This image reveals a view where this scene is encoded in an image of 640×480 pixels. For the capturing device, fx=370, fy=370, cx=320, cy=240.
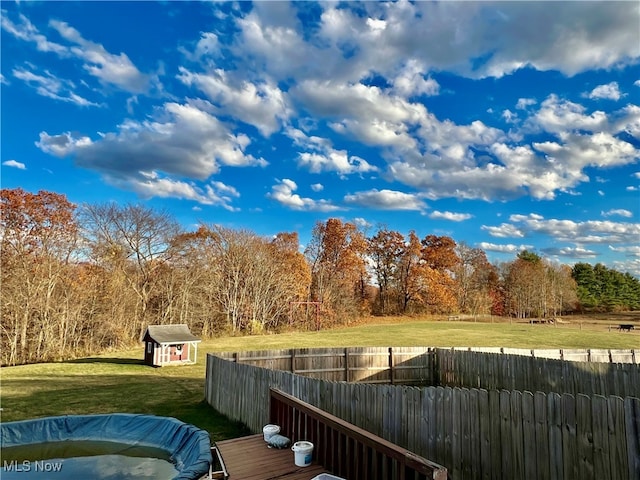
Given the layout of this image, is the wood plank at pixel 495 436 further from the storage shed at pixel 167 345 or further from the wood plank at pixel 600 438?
the storage shed at pixel 167 345

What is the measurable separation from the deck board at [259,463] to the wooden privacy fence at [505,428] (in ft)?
4.42

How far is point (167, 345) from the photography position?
14.2 metres

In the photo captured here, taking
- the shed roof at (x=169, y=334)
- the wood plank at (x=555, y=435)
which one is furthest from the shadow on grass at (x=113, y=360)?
the wood plank at (x=555, y=435)

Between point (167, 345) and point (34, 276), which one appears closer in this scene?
point (167, 345)

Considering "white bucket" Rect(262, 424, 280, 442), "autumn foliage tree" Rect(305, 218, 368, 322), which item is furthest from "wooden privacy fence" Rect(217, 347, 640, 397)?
"autumn foliage tree" Rect(305, 218, 368, 322)

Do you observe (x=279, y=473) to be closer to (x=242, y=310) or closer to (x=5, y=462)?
(x=5, y=462)

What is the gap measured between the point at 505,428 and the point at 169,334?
1340 centimetres

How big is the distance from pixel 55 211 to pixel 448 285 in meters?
35.1

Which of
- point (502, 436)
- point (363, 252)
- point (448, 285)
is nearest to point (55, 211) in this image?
point (502, 436)

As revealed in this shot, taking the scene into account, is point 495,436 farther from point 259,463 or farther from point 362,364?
point 362,364

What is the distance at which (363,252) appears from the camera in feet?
126

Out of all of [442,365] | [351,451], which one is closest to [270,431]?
[351,451]

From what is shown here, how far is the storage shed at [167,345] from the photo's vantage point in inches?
556

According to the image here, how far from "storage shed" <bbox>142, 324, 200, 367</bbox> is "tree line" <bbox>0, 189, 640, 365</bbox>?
19.8ft
